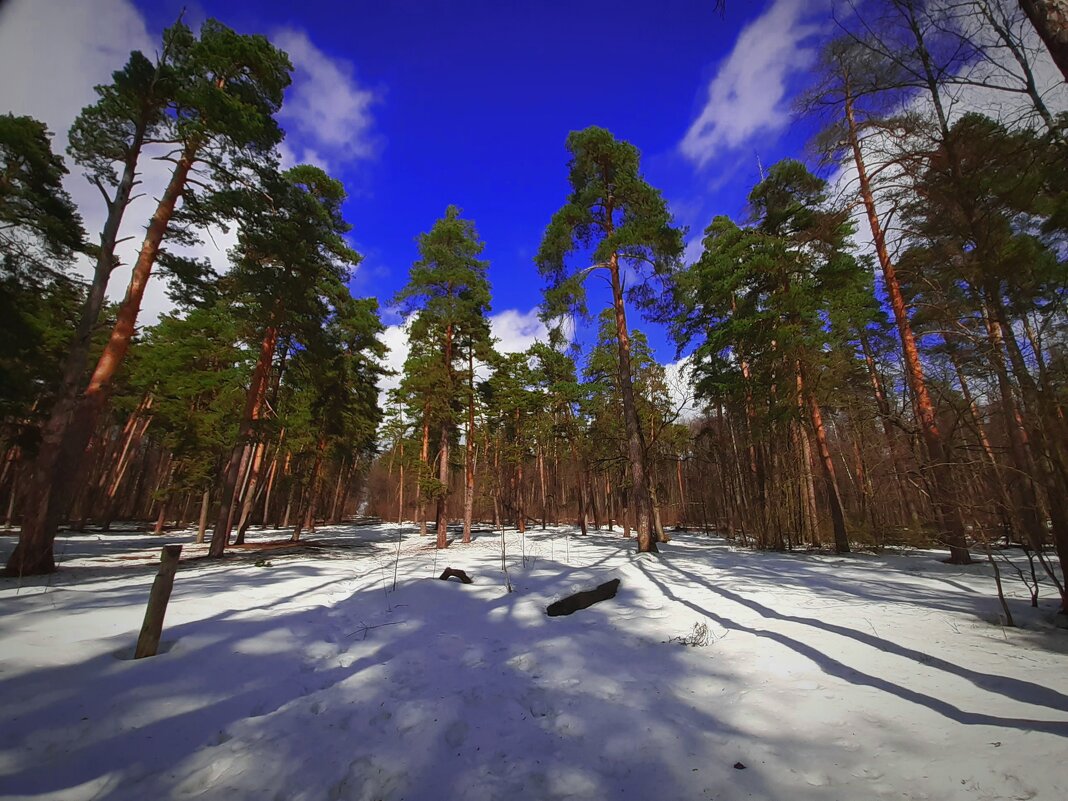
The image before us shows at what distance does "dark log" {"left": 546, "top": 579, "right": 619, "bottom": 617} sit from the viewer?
5926mm

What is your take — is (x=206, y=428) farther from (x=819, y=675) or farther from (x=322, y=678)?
(x=819, y=675)

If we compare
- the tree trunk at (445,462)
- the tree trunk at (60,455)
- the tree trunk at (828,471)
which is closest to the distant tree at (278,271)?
the tree trunk at (60,455)

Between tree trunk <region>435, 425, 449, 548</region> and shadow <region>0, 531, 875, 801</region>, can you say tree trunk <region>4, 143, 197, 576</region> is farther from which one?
tree trunk <region>435, 425, 449, 548</region>

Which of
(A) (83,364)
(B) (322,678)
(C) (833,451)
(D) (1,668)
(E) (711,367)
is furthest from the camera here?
(C) (833,451)

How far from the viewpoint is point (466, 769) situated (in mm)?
2605

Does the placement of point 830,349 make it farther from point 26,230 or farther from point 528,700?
point 26,230

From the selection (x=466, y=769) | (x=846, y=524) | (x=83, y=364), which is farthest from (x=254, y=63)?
(x=846, y=524)

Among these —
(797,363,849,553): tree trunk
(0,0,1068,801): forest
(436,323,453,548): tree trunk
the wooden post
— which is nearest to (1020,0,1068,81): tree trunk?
(0,0,1068,801): forest

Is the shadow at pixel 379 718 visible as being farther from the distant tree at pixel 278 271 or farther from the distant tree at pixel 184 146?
the distant tree at pixel 278 271

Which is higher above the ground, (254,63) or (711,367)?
(254,63)

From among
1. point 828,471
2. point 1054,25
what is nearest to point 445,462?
point 828,471

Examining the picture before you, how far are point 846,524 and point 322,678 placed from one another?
50.4 ft

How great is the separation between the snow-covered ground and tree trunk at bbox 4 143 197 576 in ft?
6.13

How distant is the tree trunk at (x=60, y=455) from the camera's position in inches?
290
